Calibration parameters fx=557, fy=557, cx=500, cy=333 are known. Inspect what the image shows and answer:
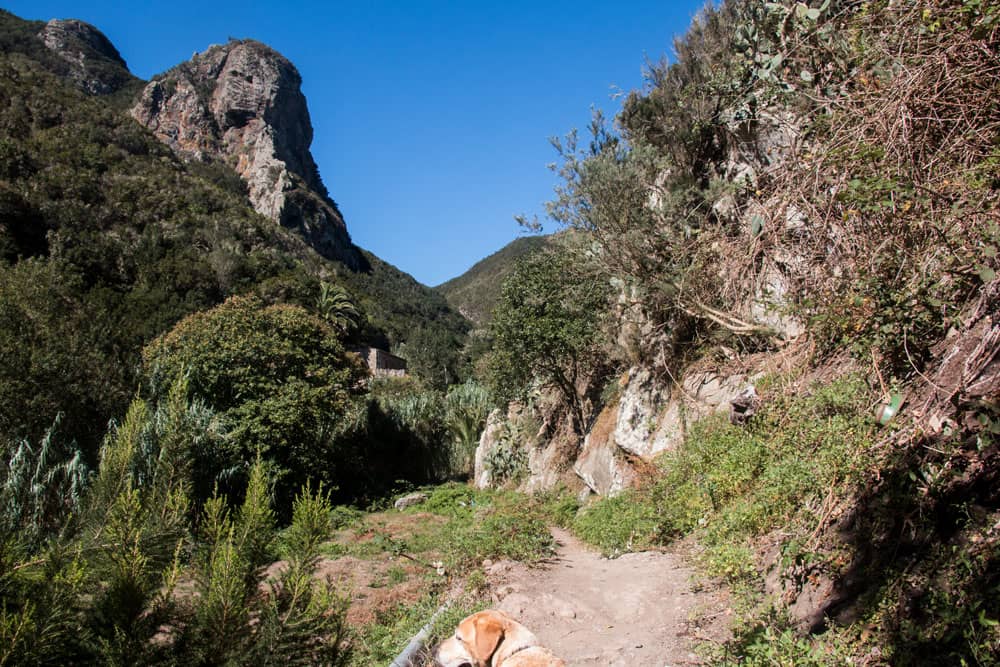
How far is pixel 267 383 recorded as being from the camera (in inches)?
532

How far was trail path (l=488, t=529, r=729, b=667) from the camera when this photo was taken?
3602 mm

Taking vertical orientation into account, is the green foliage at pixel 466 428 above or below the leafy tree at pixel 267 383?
below

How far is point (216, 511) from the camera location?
192 centimetres

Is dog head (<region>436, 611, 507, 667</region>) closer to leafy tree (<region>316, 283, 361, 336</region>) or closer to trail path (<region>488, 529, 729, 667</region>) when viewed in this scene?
trail path (<region>488, 529, 729, 667</region>)

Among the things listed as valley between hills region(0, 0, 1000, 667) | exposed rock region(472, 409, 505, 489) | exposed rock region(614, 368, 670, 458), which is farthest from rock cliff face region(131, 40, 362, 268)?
exposed rock region(614, 368, 670, 458)

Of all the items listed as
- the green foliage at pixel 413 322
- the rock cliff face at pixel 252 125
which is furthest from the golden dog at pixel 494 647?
the rock cliff face at pixel 252 125

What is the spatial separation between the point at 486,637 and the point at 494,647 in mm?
80

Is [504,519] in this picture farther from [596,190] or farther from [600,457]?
[596,190]

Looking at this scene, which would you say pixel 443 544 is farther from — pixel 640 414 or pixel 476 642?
pixel 476 642

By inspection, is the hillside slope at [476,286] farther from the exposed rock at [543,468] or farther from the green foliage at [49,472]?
the green foliage at [49,472]

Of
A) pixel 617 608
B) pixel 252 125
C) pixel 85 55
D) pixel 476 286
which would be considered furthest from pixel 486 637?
pixel 85 55

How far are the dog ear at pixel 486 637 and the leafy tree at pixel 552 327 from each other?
719cm

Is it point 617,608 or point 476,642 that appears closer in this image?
point 476,642

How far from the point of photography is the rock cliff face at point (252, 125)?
7406 cm
